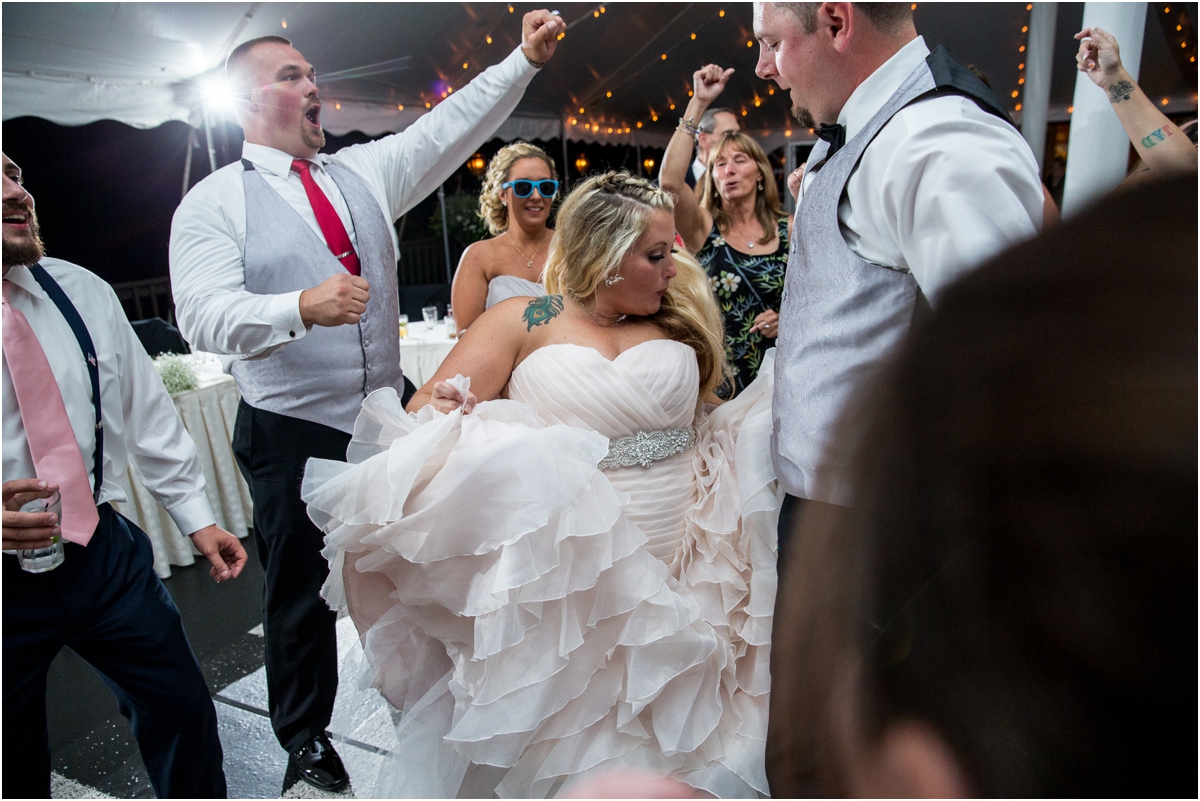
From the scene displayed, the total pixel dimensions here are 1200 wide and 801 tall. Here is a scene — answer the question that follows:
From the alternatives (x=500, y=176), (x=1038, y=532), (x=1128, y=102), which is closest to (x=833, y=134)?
(x=1128, y=102)

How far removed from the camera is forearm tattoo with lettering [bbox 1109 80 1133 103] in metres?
1.99

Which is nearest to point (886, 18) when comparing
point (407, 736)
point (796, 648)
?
point (796, 648)

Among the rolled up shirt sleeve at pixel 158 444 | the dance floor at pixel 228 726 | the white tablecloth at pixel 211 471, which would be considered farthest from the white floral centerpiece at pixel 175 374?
the rolled up shirt sleeve at pixel 158 444

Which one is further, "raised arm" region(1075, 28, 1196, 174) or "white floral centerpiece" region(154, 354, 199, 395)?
"white floral centerpiece" region(154, 354, 199, 395)

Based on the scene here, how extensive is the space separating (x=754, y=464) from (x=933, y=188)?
727 millimetres

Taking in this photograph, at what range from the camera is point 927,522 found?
0.26 metres

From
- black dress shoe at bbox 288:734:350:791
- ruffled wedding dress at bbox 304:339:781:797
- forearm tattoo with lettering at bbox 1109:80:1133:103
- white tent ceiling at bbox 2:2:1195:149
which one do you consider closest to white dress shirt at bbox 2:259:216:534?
ruffled wedding dress at bbox 304:339:781:797

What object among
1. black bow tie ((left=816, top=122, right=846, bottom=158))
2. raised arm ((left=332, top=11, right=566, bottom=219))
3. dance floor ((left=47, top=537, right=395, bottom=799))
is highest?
raised arm ((left=332, top=11, right=566, bottom=219))

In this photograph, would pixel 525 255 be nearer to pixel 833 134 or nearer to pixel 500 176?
pixel 500 176

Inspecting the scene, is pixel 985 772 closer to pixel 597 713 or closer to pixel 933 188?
pixel 933 188

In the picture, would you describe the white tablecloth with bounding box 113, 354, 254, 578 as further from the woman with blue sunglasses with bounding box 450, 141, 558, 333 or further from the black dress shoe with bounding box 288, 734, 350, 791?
the black dress shoe with bounding box 288, 734, 350, 791

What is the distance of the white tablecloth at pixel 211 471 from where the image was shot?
137 inches

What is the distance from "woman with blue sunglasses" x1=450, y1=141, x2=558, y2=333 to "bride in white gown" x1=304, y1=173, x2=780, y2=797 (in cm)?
116

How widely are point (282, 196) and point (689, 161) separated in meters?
1.39
